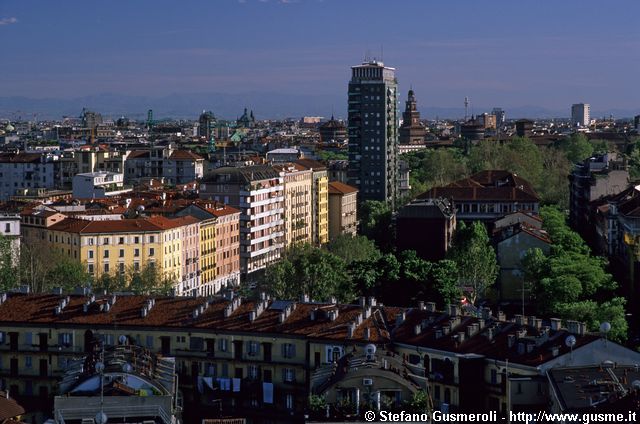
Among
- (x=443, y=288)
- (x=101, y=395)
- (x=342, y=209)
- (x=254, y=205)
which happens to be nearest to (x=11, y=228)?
(x=254, y=205)

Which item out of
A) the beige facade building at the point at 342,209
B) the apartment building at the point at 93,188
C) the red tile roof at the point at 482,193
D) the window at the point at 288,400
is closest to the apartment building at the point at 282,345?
the window at the point at 288,400

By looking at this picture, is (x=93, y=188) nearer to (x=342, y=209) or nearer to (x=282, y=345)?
(x=342, y=209)

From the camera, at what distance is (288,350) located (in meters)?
35.3

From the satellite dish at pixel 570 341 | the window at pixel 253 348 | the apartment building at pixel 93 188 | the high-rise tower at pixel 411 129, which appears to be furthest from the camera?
the high-rise tower at pixel 411 129

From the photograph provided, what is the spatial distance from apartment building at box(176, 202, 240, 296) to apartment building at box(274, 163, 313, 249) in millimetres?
6491

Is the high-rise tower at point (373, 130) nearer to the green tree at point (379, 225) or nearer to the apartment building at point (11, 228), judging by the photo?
the green tree at point (379, 225)

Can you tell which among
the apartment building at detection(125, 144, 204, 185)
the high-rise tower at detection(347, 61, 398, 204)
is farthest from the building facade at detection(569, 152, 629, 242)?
the apartment building at detection(125, 144, 204, 185)

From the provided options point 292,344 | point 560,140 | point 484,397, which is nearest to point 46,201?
point 292,344

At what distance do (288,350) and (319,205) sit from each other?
5337 centimetres

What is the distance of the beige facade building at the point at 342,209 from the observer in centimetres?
8975

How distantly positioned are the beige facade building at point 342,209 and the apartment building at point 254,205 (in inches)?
400

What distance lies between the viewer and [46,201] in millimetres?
75875

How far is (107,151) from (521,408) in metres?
80.9

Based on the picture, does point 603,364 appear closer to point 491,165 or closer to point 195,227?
point 195,227
